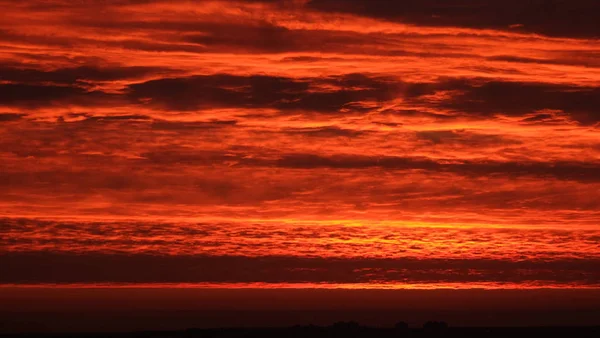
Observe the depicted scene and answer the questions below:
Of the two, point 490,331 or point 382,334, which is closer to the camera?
point 382,334

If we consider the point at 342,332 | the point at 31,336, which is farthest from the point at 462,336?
the point at 31,336

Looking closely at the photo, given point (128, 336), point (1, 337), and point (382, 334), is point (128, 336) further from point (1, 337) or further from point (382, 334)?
point (382, 334)

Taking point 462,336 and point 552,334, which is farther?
point 552,334

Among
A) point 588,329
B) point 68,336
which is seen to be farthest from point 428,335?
point 68,336

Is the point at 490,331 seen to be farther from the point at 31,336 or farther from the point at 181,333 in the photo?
the point at 31,336

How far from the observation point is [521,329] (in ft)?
126

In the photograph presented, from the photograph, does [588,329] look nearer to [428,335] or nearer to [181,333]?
[428,335]

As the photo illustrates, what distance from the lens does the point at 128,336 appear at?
35125 millimetres

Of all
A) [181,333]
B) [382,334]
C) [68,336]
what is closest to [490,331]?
[382,334]

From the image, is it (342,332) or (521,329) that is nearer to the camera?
(342,332)

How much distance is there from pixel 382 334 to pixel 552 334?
640 centimetres

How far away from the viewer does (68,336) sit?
35.3m

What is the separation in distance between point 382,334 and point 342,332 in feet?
4.05

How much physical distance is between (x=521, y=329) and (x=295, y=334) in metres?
8.63
